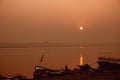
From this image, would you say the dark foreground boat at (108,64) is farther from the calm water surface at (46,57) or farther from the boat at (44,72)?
the boat at (44,72)

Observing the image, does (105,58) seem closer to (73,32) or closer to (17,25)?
(73,32)

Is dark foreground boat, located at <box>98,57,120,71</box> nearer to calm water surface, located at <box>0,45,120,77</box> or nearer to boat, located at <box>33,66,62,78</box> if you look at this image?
calm water surface, located at <box>0,45,120,77</box>

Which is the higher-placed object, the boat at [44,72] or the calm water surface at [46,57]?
the calm water surface at [46,57]

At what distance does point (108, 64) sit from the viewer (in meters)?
1.70

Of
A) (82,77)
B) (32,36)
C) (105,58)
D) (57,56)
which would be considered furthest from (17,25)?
(105,58)

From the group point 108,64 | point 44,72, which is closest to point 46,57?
point 44,72

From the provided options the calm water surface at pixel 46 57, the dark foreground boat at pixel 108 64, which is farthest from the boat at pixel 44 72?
the dark foreground boat at pixel 108 64

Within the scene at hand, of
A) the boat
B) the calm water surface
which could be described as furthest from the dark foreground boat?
the boat

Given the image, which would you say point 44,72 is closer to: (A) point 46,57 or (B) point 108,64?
(A) point 46,57

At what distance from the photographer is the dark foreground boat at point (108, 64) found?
5.57ft

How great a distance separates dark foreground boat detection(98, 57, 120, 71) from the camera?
1.70 m

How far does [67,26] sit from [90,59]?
0.33 m

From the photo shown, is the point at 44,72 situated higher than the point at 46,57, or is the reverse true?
the point at 46,57

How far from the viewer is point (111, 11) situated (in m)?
1.80
